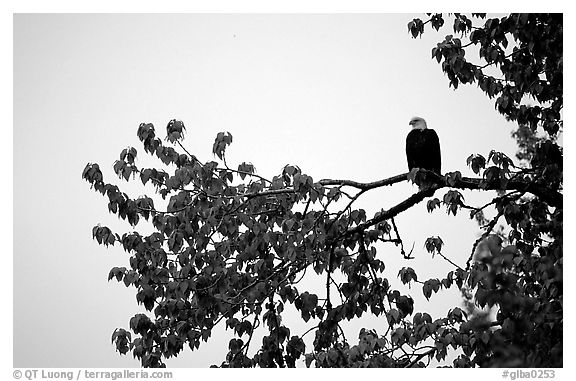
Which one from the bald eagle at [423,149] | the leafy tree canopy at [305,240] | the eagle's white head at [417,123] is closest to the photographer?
the leafy tree canopy at [305,240]

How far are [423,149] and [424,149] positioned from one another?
1 centimetres

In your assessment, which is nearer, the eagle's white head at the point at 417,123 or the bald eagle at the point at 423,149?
the bald eagle at the point at 423,149

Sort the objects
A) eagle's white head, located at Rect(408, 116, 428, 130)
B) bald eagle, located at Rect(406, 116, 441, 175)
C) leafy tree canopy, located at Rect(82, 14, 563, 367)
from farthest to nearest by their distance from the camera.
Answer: eagle's white head, located at Rect(408, 116, 428, 130) < bald eagle, located at Rect(406, 116, 441, 175) < leafy tree canopy, located at Rect(82, 14, 563, 367)

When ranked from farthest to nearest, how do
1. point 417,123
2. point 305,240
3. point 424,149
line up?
point 417,123 → point 424,149 → point 305,240

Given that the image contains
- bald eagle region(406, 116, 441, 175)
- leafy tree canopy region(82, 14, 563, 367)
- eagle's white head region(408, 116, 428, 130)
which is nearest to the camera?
leafy tree canopy region(82, 14, 563, 367)

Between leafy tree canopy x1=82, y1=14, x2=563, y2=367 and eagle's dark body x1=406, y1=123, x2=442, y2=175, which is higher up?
eagle's dark body x1=406, y1=123, x2=442, y2=175

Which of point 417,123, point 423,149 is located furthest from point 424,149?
point 417,123

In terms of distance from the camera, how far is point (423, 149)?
22.9 feet

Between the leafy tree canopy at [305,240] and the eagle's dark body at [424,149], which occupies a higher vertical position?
the eagle's dark body at [424,149]

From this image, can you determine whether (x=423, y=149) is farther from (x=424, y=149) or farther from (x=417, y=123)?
(x=417, y=123)

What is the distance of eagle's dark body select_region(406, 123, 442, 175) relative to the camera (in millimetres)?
6941

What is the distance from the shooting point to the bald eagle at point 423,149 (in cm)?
694
